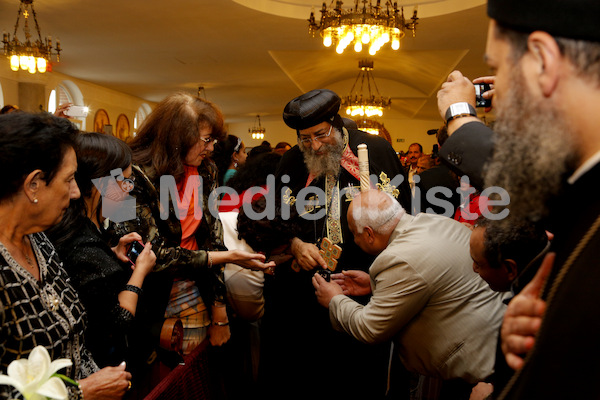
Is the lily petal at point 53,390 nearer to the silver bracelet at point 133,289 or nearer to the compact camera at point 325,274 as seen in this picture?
the silver bracelet at point 133,289

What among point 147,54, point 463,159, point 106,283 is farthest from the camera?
point 147,54

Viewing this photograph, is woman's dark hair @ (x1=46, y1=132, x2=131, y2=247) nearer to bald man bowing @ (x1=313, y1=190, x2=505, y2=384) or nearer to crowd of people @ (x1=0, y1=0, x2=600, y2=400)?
crowd of people @ (x1=0, y1=0, x2=600, y2=400)

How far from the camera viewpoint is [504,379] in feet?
3.68

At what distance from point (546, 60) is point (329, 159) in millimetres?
2097

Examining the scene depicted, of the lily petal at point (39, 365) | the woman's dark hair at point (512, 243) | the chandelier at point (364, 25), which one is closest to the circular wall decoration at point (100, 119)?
the chandelier at point (364, 25)

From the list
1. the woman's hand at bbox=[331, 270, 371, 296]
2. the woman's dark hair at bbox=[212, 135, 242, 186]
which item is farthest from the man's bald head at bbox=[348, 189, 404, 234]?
the woman's dark hair at bbox=[212, 135, 242, 186]

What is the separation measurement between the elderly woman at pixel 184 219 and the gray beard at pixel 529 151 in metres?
1.64

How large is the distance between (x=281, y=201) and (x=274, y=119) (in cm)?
2250

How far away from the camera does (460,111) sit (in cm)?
140

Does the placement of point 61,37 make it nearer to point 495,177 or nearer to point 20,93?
point 20,93

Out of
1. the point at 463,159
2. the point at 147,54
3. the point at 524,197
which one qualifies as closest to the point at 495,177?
the point at 524,197

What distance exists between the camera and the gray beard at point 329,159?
288 centimetres

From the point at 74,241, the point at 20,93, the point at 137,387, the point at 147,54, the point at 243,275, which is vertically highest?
the point at 147,54

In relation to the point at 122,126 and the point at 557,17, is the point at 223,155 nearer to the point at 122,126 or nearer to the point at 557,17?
the point at 557,17
